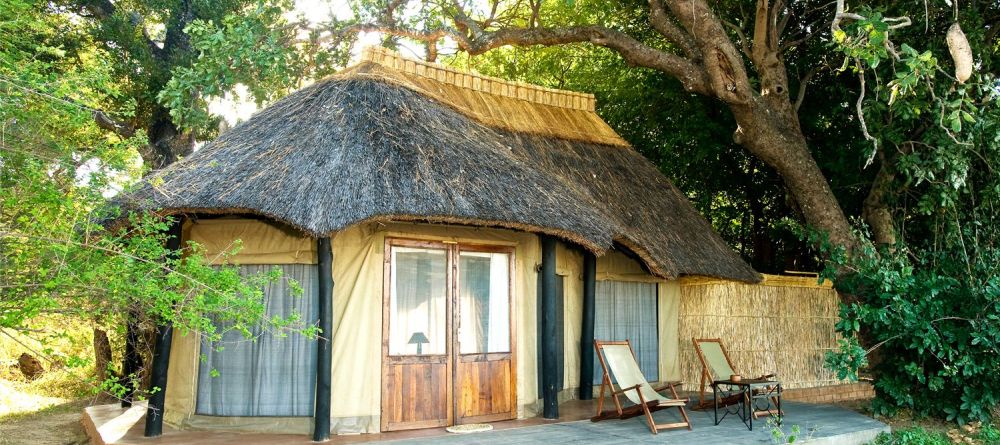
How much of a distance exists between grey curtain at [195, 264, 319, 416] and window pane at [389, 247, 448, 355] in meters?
0.68

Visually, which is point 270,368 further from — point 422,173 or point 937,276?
point 937,276

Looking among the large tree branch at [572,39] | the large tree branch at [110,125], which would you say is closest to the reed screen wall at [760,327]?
the large tree branch at [572,39]

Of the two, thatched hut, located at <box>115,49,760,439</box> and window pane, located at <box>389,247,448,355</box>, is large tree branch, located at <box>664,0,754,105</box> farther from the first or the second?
window pane, located at <box>389,247,448,355</box>

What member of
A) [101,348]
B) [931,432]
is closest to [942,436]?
[931,432]

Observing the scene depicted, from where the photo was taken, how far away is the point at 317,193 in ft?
20.2

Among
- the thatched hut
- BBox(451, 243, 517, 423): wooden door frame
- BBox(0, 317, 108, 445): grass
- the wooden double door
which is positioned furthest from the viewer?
BBox(0, 317, 108, 445): grass

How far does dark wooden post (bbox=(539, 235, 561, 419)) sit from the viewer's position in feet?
24.7

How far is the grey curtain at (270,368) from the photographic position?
6.76 meters

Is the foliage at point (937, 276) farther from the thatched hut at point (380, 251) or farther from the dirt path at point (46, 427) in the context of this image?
the dirt path at point (46, 427)

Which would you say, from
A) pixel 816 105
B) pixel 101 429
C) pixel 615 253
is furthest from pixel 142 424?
pixel 816 105

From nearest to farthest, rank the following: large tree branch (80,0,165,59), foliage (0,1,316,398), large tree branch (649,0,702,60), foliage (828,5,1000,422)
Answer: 1. foliage (0,1,316,398)
2. foliage (828,5,1000,422)
3. large tree branch (649,0,702,60)
4. large tree branch (80,0,165,59)

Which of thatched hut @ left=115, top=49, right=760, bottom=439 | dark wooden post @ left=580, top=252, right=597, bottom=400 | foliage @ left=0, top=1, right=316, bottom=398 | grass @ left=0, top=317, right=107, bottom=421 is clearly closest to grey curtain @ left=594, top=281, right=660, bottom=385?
dark wooden post @ left=580, top=252, right=597, bottom=400

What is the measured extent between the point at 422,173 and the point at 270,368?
2.10 m

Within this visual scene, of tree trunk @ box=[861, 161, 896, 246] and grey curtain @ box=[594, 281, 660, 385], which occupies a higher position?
tree trunk @ box=[861, 161, 896, 246]
